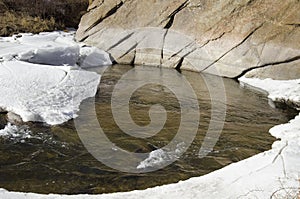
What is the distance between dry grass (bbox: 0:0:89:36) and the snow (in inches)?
84.9

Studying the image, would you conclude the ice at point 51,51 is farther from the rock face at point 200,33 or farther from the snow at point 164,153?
the rock face at point 200,33

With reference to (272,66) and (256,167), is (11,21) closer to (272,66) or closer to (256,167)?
(272,66)

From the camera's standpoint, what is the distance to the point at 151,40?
1527 centimetres

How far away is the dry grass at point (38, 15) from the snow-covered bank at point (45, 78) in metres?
2.06

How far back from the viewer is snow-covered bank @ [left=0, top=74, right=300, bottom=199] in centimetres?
513

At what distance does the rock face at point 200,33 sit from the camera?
13.0 m

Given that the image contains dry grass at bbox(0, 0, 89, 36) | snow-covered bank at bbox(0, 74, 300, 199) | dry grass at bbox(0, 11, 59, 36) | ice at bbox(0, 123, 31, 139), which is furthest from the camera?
dry grass at bbox(0, 0, 89, 36)

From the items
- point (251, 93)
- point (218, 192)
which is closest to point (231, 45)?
point (251, 93)

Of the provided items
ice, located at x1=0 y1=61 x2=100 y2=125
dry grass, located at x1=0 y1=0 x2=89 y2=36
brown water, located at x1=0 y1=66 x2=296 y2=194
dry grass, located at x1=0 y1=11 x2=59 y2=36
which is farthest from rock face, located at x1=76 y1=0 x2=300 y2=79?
ice, located at x1=0 y1=61 x2=100 y2=125

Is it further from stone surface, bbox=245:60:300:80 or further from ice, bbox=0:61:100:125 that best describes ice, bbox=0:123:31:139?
stone surface, bbox=245:60:300:80

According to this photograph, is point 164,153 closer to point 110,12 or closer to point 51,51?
point 51,51

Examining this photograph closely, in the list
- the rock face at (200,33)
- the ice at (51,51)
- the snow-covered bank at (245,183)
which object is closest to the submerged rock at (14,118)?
the snow-covered bank at (245,183)

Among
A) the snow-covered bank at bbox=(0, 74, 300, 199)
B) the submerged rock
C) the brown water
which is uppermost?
the snow-covered bank at bbox=(0, 74, 300, 199)

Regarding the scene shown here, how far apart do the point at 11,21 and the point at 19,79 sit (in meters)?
8.65
